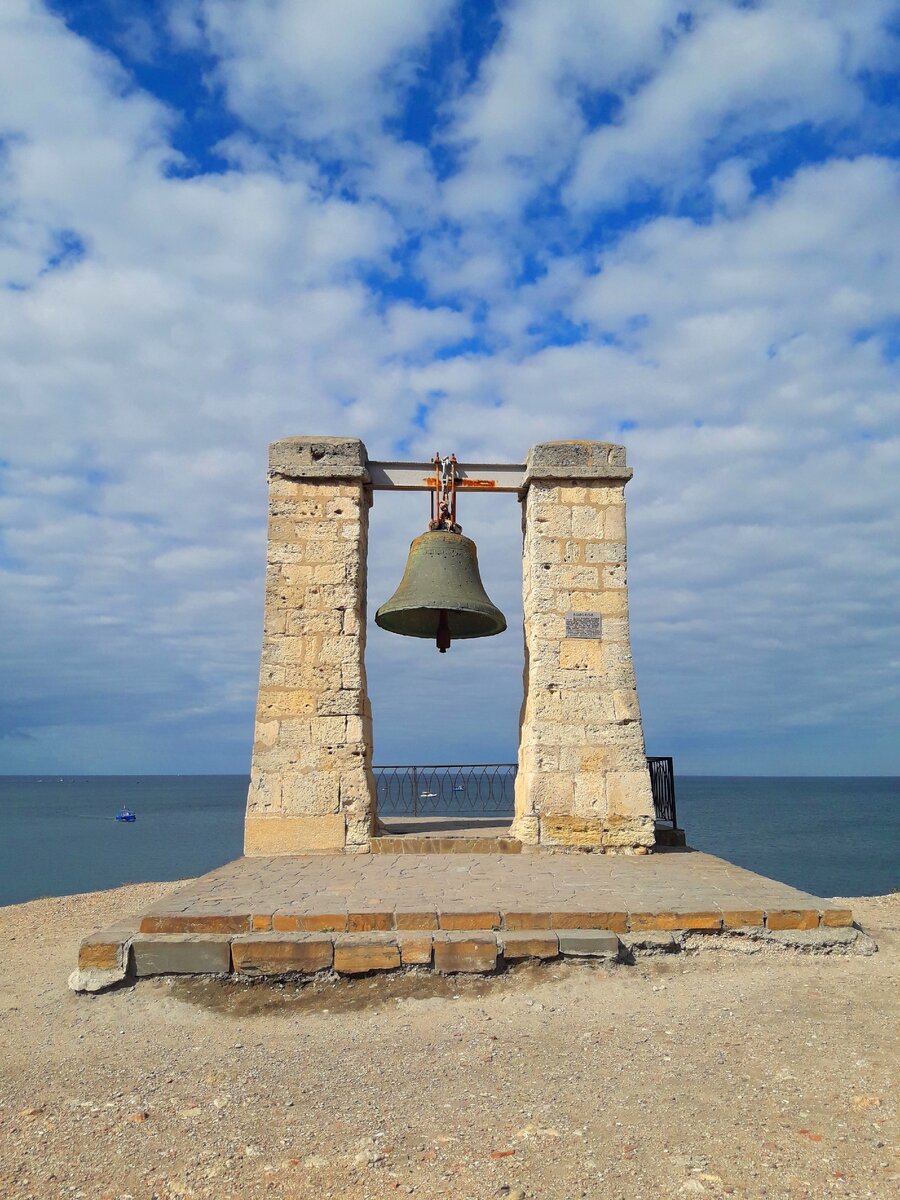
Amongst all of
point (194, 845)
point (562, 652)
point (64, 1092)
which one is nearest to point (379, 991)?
point (64, 1092)

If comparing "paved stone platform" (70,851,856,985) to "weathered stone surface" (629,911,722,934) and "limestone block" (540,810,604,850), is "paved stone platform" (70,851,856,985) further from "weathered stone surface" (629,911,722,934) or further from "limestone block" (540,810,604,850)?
"limestone block" (540,810,604,850)

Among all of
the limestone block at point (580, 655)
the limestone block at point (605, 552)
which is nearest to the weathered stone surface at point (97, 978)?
the limestone block at point (580, 655)

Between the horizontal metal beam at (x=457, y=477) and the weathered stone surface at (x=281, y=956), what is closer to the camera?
the weathered stone surface at (x=281, y=956)

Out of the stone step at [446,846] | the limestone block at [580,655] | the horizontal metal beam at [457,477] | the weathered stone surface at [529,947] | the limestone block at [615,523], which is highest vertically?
the horizontal metal beam at [457,477]

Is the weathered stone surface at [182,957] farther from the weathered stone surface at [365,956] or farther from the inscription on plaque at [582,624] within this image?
the inscription on plaque at [582,624]

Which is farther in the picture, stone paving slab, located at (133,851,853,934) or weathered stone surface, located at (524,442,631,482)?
weathered stone surface, located at (524,442,631,482)

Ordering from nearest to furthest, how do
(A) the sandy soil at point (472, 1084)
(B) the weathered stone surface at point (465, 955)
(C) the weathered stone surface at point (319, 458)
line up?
(A) the sandy soil at point (472, 1084)
(B) the weathered stone surface at point (465, 955)
(C) the weathered stone surface at point (319, 458)

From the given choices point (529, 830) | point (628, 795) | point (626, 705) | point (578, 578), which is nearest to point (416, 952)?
point (529, 830)

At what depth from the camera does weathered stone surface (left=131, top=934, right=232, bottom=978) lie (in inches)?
151

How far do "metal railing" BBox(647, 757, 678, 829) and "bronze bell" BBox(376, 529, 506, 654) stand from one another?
85.2 inches

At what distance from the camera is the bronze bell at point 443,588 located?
6.25 metres

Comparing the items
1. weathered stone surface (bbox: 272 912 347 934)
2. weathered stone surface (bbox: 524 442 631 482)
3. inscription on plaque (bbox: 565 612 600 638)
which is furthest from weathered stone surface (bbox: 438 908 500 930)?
weathered stone surface (bbox: 524 442 631 482)

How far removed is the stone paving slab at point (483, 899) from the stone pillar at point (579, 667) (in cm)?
63

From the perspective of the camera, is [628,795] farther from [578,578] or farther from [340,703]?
[340,703]
